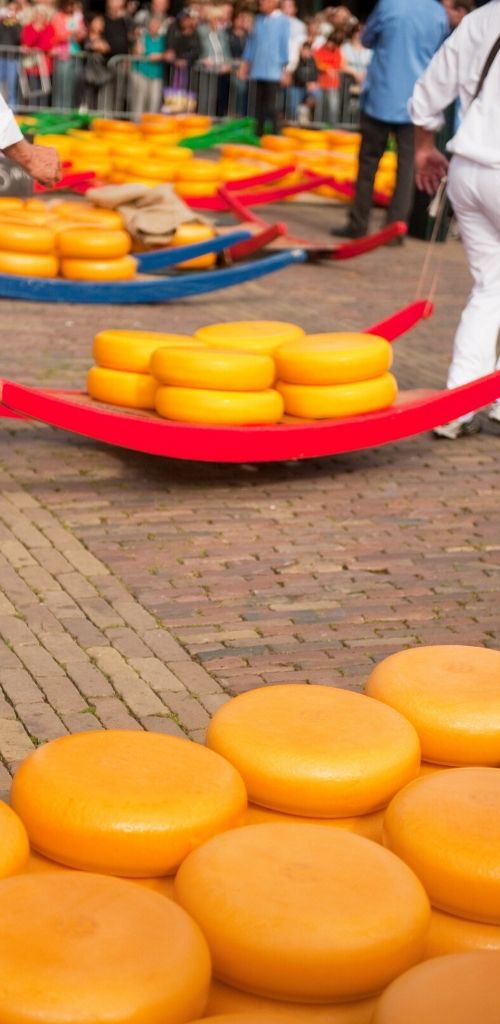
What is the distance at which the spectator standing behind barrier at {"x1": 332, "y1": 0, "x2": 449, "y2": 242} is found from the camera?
40.7 ft

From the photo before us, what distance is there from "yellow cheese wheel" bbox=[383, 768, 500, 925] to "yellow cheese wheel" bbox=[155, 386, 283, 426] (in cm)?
312

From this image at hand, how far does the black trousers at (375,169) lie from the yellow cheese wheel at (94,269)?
3971 millimetres

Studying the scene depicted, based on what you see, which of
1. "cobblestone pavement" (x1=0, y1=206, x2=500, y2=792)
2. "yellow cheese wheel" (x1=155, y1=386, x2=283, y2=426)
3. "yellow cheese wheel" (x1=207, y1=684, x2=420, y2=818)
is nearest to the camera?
"yellow cheese wheel" (x1=207, y1=684, x2=420, y2=818)

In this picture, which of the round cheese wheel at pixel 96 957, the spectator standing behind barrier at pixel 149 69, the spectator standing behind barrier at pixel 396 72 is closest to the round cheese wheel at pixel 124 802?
the round cheese wheel at pixel 96 957

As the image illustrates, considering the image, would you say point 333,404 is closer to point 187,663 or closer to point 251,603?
point 251,603

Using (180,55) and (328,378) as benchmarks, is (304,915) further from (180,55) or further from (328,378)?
(180,55)

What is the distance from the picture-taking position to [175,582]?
473 cm

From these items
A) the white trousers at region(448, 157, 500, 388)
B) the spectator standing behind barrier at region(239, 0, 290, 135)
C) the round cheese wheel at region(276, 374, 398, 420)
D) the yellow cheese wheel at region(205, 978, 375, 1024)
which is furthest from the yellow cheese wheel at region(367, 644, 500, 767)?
the spectator standing behind barrier at region(239, 0, 290, 135)

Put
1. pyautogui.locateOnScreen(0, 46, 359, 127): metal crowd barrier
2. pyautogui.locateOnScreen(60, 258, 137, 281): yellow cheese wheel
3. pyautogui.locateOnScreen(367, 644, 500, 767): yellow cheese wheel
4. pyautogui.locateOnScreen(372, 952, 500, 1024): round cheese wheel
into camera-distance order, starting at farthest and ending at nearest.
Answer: pyautogui.locateOnScreen(0, 46, 359, 127): metal crowd barrier, pyautogui.locateOnScreen(60, 258, 137, 281): yellow cheese wheel, pyautogui.locateOnScreen(367, 644, 500, 767): yellow cheese wheel, pyautogui.locateOnScreen(372, 952, 500, 1024): round cheese wheel

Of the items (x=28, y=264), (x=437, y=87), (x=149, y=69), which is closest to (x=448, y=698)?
(x=437, y=87)

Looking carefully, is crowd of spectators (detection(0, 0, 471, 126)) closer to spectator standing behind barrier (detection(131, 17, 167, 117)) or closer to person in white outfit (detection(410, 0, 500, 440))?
spectator standing behind barrier (detection(131, 17, 167, 117))

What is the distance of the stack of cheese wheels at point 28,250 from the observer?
9062mm

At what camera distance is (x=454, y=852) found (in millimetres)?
2232

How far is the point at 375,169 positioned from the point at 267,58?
694cm
